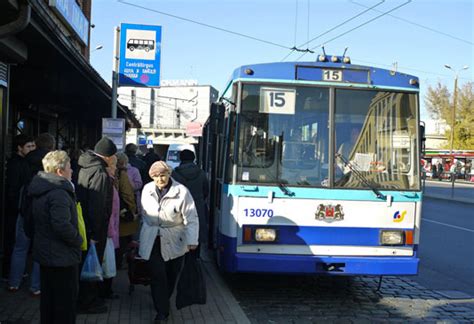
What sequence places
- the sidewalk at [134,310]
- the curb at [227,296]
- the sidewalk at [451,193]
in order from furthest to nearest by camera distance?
the sidewalk at [451,193] < the curb at [227,296] < the sidewalk at [134,310]

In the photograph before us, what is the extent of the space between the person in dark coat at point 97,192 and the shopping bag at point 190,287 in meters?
0.87

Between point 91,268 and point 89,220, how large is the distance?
0.46m

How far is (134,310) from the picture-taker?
5.51 m

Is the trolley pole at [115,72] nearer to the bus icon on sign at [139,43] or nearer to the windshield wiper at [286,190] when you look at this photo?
the bus icon on sign at [139,43]

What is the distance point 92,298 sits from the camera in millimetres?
5305

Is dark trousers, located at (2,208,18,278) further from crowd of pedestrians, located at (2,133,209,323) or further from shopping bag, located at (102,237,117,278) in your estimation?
shopping bag, located at (102,237,117,278)

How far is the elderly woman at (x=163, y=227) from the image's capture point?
499 centimetres

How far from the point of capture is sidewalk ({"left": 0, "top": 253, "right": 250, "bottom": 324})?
512 centimetres

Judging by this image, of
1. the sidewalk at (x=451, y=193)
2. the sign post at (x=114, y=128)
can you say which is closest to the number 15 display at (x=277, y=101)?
the sign post at (x=114, y=128)

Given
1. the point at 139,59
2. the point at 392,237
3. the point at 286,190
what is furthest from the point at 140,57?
the point at 392,237

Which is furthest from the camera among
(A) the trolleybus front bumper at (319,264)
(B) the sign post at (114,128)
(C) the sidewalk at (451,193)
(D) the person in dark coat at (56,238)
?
(C) the sidewalk at (451,193)

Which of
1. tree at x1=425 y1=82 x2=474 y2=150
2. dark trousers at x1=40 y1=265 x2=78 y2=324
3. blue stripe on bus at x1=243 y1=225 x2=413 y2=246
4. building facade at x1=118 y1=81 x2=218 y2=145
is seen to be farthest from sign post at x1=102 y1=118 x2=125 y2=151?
tree at x1=425 y1=82 x2=474 y2=150

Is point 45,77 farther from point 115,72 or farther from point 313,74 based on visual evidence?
point 313,74

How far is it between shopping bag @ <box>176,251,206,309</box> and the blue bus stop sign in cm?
543
